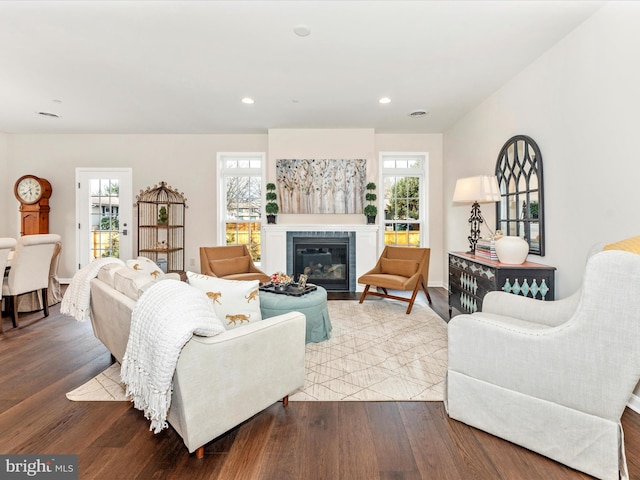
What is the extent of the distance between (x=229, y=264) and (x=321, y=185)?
204cm

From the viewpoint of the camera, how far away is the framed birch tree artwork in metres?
5.52

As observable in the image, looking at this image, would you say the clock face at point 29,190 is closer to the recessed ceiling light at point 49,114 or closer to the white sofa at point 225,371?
the recessed ceiling light at point 49,114

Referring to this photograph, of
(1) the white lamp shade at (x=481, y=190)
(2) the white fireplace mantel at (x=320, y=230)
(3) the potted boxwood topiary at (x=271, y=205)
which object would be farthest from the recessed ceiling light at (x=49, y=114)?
(1) the white lamp shade at (x=481, y=190)

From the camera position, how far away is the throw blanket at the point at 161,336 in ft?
4.48

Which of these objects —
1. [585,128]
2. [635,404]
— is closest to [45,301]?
[635,404]

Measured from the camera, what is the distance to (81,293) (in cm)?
248

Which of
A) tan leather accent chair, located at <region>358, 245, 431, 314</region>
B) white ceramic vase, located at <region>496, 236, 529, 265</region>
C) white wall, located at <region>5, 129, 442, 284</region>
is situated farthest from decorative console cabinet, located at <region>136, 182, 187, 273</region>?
white ceramic vase, located at <region>496, 236, 529, 265</region>

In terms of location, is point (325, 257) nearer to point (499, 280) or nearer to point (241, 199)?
point (241, 199)

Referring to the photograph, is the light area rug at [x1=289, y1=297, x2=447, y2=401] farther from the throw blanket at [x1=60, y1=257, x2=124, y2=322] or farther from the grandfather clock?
the grandfather clock

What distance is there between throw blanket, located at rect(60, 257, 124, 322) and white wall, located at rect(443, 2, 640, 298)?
3.71m

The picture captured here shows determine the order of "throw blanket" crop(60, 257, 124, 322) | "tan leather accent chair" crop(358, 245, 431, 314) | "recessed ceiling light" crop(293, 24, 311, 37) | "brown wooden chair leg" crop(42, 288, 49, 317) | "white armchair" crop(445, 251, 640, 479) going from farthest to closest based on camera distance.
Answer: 1. "tan leather accent chair" crop(358, 245, 431, 314)
2. "brown wooden chair leg" crop(42, 288, 49, 317)
3. "recessed ceiling light" crop(293, 24, 311, 37)
4. "throw blanket" crop(60, 257, 124, 322)
5. "white armchair" crop(445, 251, 640, 479)

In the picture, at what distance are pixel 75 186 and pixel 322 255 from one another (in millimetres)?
4592

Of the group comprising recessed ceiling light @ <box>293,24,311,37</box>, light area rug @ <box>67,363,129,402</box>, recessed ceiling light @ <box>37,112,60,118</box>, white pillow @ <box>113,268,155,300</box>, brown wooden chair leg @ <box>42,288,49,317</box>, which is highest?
recessed ceiling light @ <box>37,112,60,118</box>

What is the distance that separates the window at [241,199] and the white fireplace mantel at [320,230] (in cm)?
65
